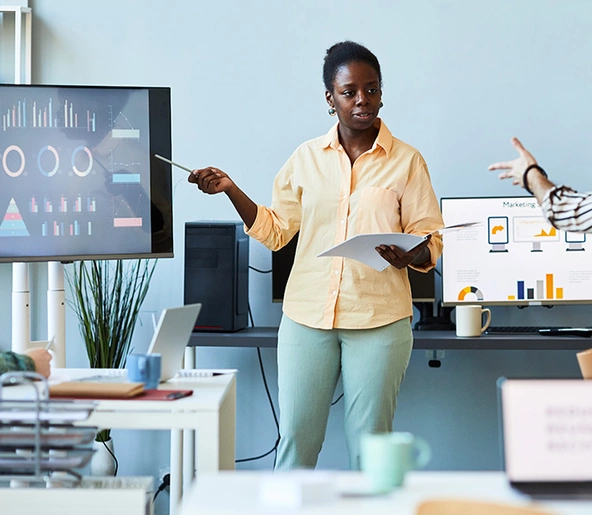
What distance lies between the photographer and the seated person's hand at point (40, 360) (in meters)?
1.95

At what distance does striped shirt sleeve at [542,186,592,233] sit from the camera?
5.56 ft

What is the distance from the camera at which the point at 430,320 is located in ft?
11.3

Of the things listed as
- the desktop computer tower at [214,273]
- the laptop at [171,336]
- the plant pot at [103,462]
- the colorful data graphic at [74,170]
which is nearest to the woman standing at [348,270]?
the laptop at [171,336]

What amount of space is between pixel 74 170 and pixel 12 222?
28 cm

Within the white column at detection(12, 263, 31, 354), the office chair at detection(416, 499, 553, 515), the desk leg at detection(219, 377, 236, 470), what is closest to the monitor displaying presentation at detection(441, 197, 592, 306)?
the desk leg at detection(219, 377, 236, 470)

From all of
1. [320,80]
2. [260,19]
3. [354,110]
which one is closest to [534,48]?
[320,80]

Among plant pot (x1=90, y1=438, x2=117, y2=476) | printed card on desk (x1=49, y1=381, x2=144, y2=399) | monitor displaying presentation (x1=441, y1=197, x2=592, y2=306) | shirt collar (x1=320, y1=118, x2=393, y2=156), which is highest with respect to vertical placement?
shirt collar (x1=320, y1=118, x2=393, y2=156)

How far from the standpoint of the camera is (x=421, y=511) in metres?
1.04

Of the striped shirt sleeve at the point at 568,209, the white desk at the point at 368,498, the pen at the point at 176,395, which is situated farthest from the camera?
the pen at the point at 176,395

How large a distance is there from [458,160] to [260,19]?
112cm

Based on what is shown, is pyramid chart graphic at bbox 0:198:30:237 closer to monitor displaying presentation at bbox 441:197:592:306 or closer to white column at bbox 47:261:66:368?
white column at bbox 47:261:66:368

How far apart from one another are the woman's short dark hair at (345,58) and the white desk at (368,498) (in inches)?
55.6

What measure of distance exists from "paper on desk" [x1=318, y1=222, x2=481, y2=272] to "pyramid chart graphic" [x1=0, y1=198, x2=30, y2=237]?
1.23 m

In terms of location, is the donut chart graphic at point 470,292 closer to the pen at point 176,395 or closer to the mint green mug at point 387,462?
the pen at point 176,395
